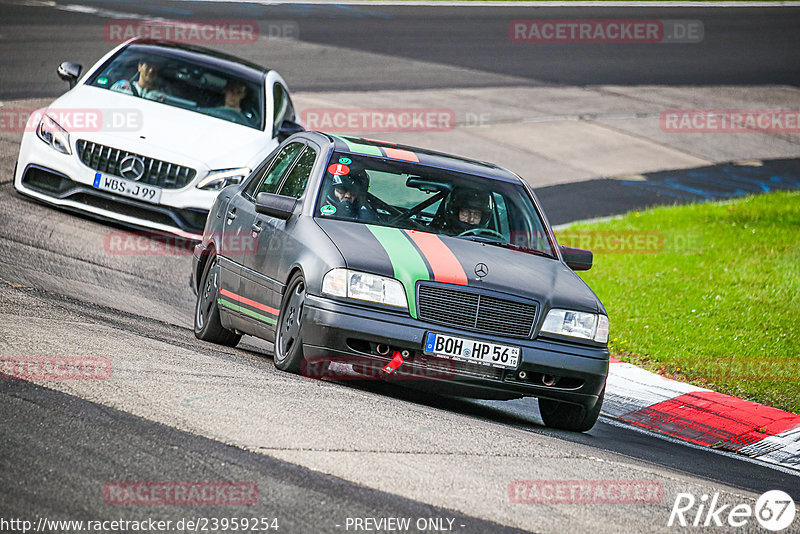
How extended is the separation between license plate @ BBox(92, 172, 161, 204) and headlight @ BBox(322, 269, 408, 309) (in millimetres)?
4998

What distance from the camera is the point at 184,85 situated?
13.4 meters

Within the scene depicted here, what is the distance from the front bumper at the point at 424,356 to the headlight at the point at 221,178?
16.0 ft

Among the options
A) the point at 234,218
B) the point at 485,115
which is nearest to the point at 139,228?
the point at 234,218

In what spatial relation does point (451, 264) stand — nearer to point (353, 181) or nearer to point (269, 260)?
point (353, 181)

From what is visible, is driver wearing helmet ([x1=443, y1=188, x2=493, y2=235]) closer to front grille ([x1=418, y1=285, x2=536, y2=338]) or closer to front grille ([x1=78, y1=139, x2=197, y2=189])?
front grille ([x1=418, y1=285, x2=536, y2=338])

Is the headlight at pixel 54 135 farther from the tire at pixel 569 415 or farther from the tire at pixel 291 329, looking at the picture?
the tire at pixel 569 415

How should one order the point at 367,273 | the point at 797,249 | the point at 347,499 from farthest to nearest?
the point at 797,249, the point at 367,273, the point at 347,499

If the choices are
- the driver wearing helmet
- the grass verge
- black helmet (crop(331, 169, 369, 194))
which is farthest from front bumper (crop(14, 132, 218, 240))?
the grass verge

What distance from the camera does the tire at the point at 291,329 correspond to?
736 centimetres

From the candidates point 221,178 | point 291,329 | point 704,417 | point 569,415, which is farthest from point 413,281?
point 221,178

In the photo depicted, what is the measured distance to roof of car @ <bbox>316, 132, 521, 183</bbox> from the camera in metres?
8.55

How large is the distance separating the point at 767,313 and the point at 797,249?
322 cm

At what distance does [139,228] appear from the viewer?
12.0 metres

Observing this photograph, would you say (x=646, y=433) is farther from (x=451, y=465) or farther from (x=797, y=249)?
(x=797, y=249)
